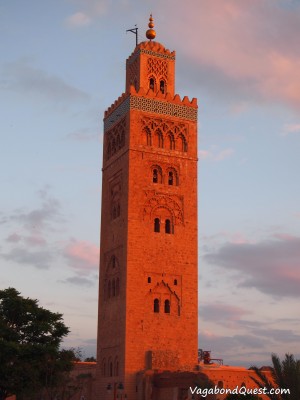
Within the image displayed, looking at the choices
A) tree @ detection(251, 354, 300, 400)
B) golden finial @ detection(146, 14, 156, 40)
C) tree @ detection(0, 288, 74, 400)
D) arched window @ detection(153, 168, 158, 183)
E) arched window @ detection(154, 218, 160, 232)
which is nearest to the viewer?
tree @ detection(251, 354, 300, 400)

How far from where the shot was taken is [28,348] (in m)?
30.8

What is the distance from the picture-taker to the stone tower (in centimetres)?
3656

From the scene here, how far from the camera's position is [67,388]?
1580 inches

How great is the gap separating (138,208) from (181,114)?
21.7 feet

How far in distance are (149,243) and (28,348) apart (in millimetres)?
9822

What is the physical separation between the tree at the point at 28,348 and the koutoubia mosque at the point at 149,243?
15.0ft

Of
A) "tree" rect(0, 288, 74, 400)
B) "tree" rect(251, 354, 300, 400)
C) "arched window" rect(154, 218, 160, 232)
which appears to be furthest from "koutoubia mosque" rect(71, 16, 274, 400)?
"tree" rect(251, 354, 300, 400)

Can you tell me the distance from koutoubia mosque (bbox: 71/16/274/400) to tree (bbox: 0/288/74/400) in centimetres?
457

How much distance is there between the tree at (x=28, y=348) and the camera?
101 ft

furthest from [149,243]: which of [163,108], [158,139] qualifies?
[163,108]

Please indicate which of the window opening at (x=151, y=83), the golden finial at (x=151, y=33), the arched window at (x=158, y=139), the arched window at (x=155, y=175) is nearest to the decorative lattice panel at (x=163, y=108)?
the arched window at (x=158, y=139)

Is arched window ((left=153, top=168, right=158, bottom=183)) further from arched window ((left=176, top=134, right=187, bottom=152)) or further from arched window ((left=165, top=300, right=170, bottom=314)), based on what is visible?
arched window ((left=165, top=300, right=170, bottom=314))

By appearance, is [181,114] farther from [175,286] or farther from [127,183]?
[175,286]

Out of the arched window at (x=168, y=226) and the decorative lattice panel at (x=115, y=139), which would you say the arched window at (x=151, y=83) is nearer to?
the decorative lattice panel at (x=115, y=139)
